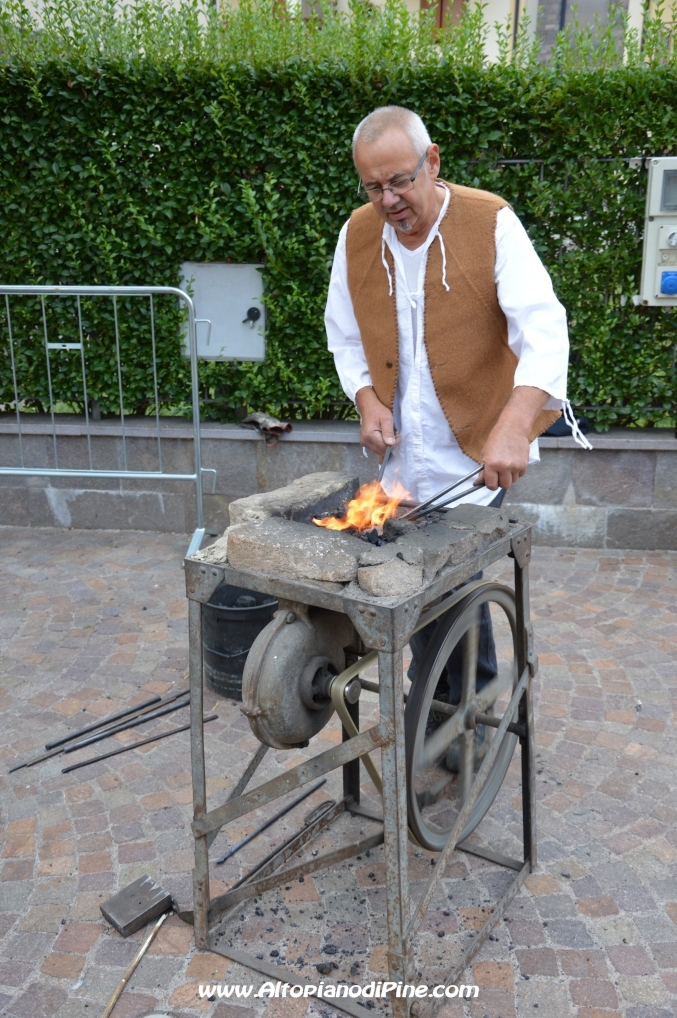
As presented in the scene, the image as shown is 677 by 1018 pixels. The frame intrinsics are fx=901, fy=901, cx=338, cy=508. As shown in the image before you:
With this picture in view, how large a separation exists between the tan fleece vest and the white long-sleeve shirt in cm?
3

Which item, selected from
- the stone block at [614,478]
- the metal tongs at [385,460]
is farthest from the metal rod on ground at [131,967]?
the stone block at [614,478]

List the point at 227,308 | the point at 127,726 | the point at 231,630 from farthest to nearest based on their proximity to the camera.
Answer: the point at 227,308, the point at 231,630, the point at 127,726

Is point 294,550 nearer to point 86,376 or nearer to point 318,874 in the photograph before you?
Answer: point 318,874

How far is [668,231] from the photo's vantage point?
5.44 m

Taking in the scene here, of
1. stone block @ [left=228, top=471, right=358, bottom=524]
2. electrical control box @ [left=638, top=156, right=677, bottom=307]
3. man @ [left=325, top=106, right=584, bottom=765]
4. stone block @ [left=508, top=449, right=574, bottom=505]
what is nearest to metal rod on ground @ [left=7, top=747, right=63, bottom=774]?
man @ [left=325, top=106, right=584, bottom=765]

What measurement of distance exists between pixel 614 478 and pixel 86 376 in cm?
363

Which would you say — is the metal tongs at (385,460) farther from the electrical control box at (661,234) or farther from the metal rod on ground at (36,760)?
the electrical control box at (661,234)

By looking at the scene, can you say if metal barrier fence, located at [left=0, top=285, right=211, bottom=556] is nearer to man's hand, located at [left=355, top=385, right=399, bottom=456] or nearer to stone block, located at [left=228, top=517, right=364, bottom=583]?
man's hand, located at [left=355, top=385, right=399, bottom=456]

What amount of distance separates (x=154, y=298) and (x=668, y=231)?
3.29 m

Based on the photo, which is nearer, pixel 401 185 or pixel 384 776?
pixel 384 776

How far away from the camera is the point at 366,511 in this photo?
2.69 meters

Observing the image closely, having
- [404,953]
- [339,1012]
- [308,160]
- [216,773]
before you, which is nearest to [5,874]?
[216,773]

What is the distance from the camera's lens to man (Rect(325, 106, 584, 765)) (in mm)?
2695

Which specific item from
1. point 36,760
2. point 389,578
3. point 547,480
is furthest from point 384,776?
point 547,480
